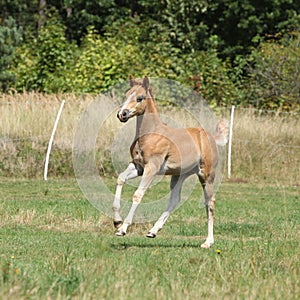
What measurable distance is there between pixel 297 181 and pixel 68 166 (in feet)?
21.2

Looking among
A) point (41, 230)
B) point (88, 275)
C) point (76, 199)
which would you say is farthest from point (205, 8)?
point (88, 275)

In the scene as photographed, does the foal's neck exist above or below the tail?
above

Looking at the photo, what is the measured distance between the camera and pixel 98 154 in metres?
22.6

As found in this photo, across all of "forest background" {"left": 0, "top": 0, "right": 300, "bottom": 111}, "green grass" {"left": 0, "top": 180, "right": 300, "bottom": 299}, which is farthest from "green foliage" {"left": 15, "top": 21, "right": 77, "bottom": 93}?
Answer: "green grass" {"left": 0, "top": 180, "right": 300, "bottom": 299}

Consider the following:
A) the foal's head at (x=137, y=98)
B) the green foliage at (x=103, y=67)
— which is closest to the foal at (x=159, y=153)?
the foal's head at (x=137, y=98)

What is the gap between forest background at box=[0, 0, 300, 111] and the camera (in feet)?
98.3

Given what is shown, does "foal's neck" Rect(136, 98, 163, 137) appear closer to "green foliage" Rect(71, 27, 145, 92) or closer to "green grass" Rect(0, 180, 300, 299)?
"green grass" Rect(0, 180, 300, 299)

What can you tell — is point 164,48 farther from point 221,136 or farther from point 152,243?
point 152,243

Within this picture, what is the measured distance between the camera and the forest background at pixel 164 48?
2997cm

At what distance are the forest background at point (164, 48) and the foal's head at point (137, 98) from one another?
17802 millimetres

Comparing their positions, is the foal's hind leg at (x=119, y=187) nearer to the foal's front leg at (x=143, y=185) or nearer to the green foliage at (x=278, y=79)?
the foal's front leg at (x=143, y=185)

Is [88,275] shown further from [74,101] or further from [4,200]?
[74,101]

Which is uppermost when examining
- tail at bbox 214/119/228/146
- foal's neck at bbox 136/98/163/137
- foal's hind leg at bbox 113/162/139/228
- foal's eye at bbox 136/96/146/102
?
foal's eye at bbox 136/96/146/102

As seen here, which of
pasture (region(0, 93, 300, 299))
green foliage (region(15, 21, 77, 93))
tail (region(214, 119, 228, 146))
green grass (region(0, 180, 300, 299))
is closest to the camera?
green grass (region(0, 180, 300, 299))
